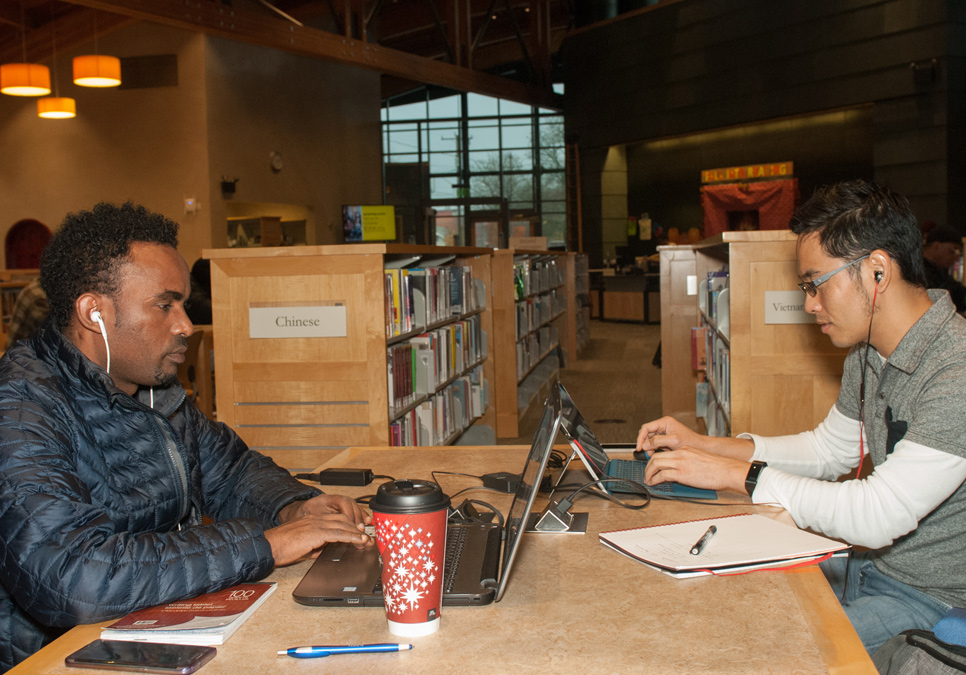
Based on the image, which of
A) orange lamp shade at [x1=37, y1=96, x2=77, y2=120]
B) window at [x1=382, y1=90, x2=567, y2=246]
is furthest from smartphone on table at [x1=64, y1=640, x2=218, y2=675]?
window at [x1=382, y1=90, x2=567, y2=246]

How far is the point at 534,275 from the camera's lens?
340 inches

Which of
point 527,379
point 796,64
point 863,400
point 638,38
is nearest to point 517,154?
point 638,38

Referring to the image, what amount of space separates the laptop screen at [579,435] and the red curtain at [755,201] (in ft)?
41.1

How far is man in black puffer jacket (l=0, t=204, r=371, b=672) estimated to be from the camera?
1.16 metres

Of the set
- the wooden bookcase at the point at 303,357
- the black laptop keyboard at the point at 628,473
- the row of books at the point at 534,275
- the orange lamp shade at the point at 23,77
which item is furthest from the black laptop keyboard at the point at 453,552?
the orange lamp shade at the point at 23,77

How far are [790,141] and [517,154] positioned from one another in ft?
22.1

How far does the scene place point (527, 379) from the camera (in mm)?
8195

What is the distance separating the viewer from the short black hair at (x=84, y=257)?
1460 mm

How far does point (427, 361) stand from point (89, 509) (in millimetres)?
3077

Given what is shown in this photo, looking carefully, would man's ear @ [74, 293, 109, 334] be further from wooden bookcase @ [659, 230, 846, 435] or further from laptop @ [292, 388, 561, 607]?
wooden bookcase @ [659, 230, 846, 435]

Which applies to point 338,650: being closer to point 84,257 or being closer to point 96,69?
point 84,257

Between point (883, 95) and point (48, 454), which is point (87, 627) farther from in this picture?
point (883, 95)

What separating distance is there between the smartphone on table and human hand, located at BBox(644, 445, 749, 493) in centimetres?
101

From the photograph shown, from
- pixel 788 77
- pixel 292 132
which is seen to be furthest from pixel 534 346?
pixel 292 132
